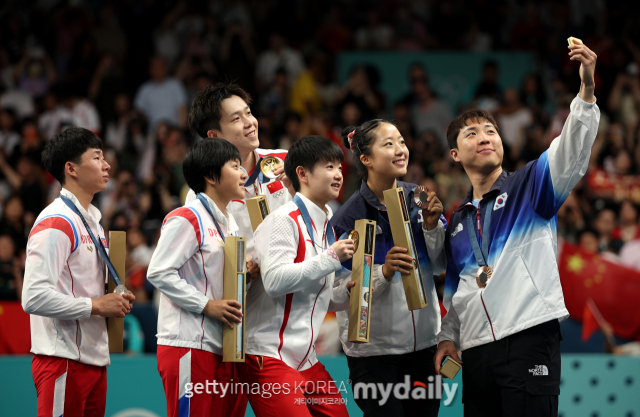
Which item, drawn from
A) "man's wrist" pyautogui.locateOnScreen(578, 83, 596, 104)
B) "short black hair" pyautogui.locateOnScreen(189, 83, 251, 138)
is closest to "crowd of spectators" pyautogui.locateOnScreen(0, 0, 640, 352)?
"short black hair" pyautogui.locateOnScreen(189, 83, 251, 138)

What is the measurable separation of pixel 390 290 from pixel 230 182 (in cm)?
113

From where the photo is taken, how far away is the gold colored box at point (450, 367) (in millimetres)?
3854

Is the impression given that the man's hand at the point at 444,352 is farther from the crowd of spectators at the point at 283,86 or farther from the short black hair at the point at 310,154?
the crowd of spectators at the point at 283,86

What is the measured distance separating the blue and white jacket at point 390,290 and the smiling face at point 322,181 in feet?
1.23

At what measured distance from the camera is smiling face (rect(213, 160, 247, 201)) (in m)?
3.86

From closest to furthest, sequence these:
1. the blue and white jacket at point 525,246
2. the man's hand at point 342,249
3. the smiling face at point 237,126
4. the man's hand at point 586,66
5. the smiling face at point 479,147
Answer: the man's hand at point 586,66 → the blue and white jacket at point 525,246 → the man's hand at point 342,249 → the smiling face at point 479,147 → the smiling face at point 237,126

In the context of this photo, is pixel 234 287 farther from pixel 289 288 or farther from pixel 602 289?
pixel 602 289

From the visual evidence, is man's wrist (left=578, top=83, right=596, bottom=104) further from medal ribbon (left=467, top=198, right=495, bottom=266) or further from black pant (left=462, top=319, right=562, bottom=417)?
black pant (left=462, top=319, right=562, bottom=417)

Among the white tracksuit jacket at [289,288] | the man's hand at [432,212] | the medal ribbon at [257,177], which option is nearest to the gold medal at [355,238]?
the white tracksuit jacket at [289,288]

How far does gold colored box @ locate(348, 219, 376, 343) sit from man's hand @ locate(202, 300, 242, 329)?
61cm

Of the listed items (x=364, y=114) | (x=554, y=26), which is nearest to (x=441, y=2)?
(x=554, y=26)

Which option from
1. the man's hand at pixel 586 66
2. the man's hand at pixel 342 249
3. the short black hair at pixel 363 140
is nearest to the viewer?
the man's hand at pixel 586 66

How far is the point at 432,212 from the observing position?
4066 millimetres

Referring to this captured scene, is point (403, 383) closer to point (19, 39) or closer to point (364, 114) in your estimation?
point (364, 114)
